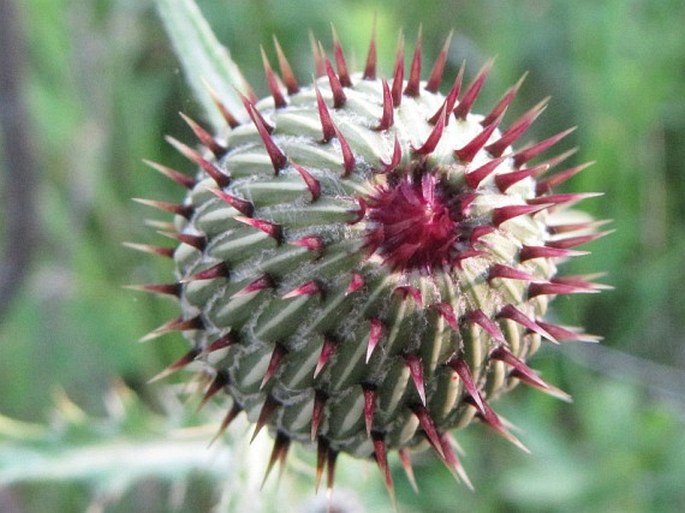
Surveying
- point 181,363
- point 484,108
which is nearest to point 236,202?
point 181,363

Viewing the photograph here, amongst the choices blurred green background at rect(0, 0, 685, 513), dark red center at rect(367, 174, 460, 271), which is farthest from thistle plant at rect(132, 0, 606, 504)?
blurred green background at rect(0, 0, 685, 513)

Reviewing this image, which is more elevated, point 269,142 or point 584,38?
point 584,38

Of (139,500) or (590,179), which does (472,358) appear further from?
(139,500)

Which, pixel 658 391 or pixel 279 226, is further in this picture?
pixel 658 391

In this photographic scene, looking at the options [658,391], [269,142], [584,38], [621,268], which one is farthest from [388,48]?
[269,142]

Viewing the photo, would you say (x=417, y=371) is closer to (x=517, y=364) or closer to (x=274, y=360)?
(x=517, y=364)

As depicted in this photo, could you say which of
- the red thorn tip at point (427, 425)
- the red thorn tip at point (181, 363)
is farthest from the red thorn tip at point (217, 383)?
the red thorn tip at point (427, 425)

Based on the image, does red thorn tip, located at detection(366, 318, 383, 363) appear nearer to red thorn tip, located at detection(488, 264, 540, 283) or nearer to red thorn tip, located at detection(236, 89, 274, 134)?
red thorn tip, located at detection(488, 264, 540, 283)

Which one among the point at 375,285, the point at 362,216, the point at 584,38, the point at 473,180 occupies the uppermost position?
the point at 584,38
